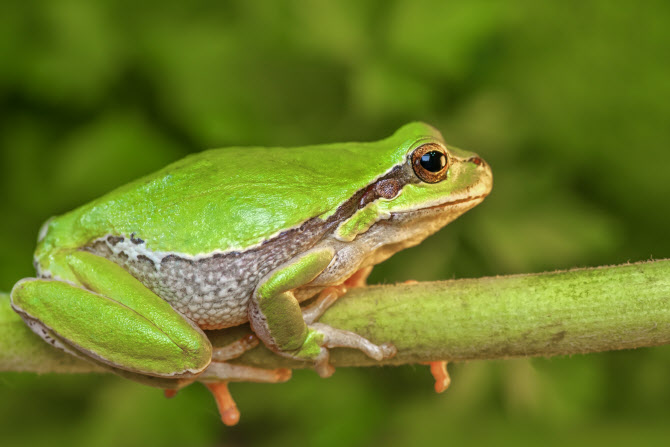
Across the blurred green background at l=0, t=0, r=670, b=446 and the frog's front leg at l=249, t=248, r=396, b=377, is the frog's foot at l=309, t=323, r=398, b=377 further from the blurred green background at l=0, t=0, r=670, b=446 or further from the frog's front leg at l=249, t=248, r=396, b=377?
the blurred green background at l=0, t=0, r=670, b=446

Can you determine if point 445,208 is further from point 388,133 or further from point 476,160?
point 388,133

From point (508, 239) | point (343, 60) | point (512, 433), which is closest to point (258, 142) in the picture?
point (343, 60)

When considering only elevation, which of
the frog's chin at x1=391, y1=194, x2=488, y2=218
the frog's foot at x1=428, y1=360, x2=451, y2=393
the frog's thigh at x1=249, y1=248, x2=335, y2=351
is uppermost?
the frog's chin at x1=391, y1=194, x2=488, y2=218

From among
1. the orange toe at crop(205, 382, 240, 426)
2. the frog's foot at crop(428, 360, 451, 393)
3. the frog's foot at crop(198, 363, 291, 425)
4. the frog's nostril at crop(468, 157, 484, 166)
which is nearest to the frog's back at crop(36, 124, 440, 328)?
the frog's foot at crop(198, 363, 291, 425)

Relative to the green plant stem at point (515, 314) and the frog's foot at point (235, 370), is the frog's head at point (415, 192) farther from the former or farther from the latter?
the frog's foot at point (235, 370)

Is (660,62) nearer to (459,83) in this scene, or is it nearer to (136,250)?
(459,83)

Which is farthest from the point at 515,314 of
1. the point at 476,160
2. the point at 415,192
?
the point at 476,160
